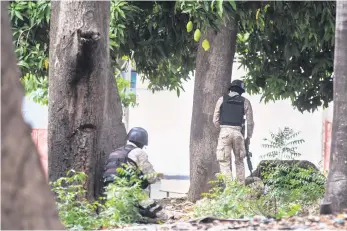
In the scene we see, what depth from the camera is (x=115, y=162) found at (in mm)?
10156

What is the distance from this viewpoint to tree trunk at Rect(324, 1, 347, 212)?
7617 millimetres

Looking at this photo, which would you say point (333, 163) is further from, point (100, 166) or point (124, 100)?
point (124, 100)

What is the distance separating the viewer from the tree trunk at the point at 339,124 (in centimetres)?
762

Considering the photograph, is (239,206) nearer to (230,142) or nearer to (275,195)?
(275,195)

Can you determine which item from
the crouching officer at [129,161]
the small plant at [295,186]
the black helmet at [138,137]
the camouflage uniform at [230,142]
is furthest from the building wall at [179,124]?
the crouching officer at [129,161]

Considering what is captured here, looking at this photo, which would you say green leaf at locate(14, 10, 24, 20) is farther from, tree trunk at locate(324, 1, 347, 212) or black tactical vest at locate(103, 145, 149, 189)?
tree trunk at locate(324, 1, 347, 212)

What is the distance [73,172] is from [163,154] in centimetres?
1805

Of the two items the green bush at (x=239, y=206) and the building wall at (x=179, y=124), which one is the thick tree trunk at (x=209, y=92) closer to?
the green bush at (x=239, y=206)

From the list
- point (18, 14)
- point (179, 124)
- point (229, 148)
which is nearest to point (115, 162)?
point (229, 148)

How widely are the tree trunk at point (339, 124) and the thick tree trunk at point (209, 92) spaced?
20.3 feet

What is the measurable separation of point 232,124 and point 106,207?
4.91m

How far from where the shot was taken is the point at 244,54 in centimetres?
1728

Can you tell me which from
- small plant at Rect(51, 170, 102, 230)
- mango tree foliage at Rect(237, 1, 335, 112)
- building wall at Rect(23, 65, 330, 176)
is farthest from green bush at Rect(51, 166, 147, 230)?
building wall at Rect(23, 65, 330, 176)

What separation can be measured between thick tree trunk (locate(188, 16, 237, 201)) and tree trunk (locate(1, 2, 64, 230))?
1095 centimetres
